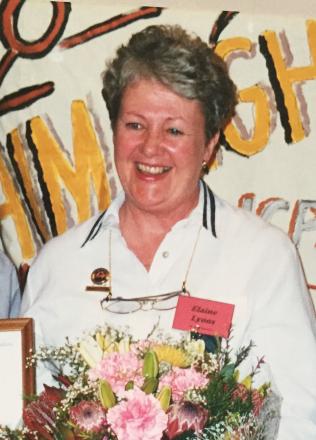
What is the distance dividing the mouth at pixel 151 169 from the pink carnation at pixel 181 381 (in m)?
0.63

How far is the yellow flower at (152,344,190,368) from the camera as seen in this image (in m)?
1.30

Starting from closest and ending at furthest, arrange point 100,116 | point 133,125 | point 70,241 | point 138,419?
point 138,419
point 133,125
point 70,241
point 100,116

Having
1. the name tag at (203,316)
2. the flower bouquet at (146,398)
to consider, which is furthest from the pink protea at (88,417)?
the name tag at (203,316)

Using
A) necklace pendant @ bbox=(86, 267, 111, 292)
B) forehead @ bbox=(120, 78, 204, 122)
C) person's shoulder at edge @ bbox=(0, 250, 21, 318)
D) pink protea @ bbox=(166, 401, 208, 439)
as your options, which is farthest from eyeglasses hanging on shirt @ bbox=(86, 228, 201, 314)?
pink protea @ bbox=(166, 401, 208, 439)

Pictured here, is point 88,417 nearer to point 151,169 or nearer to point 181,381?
point 181,381

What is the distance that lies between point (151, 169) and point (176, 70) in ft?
0.74

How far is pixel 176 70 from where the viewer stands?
70.0 inches

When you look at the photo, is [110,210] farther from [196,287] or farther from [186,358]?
[186,358]

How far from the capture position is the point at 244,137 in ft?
6.93

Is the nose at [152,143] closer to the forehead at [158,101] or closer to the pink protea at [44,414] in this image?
the forehead at [158,101]

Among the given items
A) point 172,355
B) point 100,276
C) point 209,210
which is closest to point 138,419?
point 172,355

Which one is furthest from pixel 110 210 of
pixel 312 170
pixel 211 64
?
pixel 312 170

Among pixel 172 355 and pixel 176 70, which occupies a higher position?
pixel 176 70

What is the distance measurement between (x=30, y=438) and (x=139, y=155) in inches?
29.0
